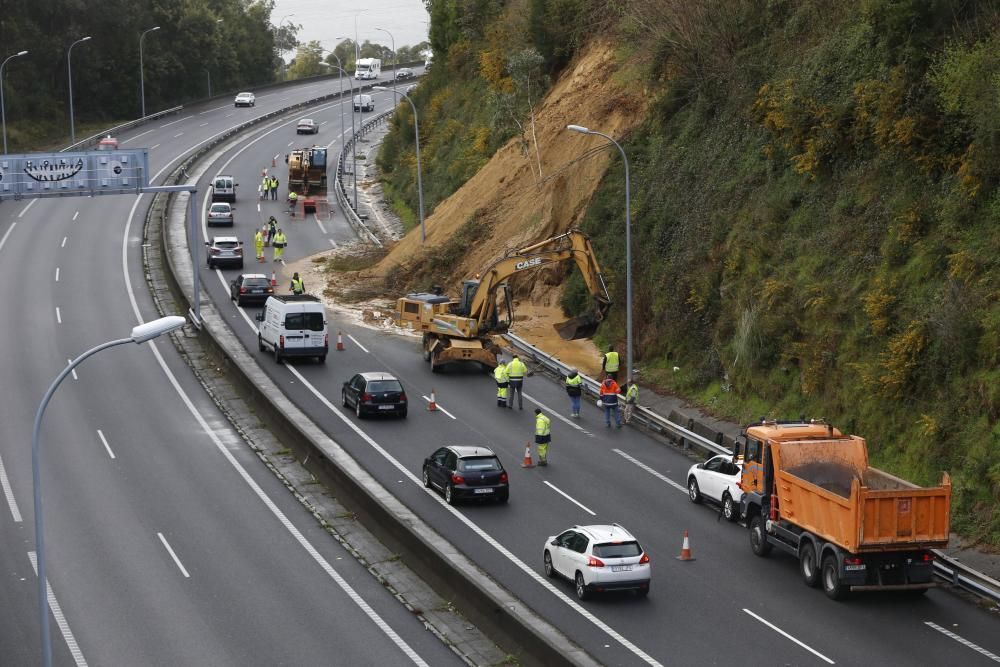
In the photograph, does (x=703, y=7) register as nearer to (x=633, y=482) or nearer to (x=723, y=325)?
(x=723, y=325)

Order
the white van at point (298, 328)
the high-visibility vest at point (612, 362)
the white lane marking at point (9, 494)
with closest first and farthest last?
the white lane marking at point (9, 494), the high-visibility vest at point (612, 362), the white van at point (298, 328)

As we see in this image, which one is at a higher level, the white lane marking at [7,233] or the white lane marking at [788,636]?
the white lane marking at [7,233]

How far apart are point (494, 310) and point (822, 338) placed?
1211 centimetres

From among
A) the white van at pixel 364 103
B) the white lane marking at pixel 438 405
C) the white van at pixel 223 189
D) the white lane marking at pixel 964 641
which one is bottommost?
the white lane marking at pixel 964 641

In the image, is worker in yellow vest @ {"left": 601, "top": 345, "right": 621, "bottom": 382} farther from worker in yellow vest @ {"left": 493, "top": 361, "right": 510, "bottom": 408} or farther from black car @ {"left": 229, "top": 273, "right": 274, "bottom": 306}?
black car @ {"left": 229, "top": 273, "right": 274, "bottom": 306}

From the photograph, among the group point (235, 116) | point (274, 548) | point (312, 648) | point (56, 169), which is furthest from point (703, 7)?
point (235, 116)

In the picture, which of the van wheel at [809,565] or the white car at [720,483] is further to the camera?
the white car at [720,483]

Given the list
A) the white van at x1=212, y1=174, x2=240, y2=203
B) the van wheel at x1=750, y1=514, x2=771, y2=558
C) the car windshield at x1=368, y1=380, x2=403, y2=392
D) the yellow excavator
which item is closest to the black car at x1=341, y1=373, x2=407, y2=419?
the car windshield at x1=368, y1=380, x2=403, y2=392

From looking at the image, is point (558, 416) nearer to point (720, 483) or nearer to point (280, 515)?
point (720, 483)

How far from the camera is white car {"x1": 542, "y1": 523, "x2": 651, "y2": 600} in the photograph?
24.4 m

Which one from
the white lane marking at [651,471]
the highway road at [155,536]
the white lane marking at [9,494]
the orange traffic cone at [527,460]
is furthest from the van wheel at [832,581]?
the white lane marking at [9,494]

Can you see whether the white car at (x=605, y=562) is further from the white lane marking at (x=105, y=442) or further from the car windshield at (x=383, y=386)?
the white lane marking at (x=105, y=442)

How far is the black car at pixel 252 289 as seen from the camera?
176 feet

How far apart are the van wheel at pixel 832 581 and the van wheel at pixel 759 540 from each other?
2174mm
